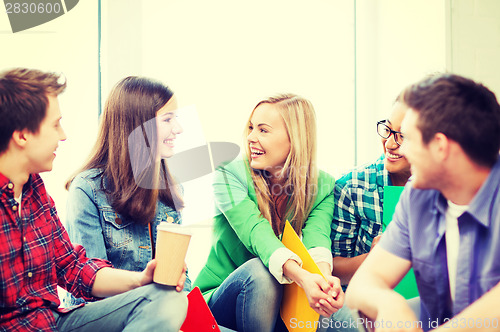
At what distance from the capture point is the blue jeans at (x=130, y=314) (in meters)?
1.08

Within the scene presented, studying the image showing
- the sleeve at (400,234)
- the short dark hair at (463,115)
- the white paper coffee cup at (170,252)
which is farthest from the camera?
the white paper coffee cup at (170,252)

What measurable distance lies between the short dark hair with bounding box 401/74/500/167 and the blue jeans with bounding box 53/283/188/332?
0.69m

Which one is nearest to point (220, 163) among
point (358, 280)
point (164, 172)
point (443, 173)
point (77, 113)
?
point (164, 172)

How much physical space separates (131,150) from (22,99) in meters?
0.44

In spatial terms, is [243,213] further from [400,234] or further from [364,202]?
[400,234]

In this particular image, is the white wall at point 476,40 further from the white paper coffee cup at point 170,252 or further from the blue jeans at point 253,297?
the white paper coffee cup at point 170,252

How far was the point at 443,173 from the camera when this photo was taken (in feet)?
2.80

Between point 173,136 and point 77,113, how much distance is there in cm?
52

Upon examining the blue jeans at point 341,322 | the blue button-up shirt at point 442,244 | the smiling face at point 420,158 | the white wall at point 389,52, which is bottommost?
the blue jeans at point 341,322

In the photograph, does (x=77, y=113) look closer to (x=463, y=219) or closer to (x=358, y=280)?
(x=358, y=280)

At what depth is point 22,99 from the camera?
3.26 ft

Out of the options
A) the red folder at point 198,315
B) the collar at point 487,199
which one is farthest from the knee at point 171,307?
the collar at point 487,199

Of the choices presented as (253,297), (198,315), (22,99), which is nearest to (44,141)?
(22,99)

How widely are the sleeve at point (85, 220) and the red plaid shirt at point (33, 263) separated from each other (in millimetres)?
132
